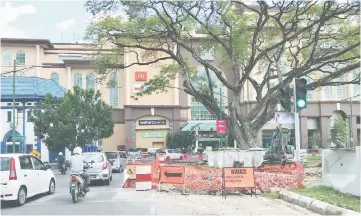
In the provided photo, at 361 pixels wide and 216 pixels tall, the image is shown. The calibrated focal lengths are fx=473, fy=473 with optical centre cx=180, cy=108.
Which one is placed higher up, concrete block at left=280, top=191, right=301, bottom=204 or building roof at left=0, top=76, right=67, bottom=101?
building roof at left=0, top=76, right=67, bottom=101

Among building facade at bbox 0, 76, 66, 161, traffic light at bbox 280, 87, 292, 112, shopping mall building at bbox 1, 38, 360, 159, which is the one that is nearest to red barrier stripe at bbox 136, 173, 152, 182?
traffic light at bbox 280, 87, 292, 112

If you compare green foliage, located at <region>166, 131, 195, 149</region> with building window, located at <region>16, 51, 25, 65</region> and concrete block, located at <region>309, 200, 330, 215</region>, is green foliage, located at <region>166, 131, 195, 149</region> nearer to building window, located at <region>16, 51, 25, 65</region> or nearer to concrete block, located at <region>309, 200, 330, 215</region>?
building window, located at <region>16, 51, 25, 65</region>

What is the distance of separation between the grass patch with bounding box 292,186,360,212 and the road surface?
71 cm

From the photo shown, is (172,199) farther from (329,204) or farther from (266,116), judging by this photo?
(266,116)

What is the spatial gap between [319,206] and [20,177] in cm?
841

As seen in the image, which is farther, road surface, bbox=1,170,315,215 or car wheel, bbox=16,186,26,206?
car wheel, bbox=16,186,26,206

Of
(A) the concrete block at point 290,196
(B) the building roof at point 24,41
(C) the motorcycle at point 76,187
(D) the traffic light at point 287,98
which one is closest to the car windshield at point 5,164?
(C) the motorcycle at point 76,187

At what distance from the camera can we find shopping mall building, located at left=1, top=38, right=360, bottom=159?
72.8 m

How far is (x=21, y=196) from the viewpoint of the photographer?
1372 cm

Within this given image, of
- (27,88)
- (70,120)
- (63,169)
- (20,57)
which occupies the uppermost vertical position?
(20,57)

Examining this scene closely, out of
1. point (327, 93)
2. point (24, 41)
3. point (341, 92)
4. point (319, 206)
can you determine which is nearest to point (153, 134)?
point (24, 41)

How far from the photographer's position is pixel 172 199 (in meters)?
14.7

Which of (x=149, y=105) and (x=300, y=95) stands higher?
(x=149, y=105)

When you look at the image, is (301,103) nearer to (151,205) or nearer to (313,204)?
(313,204)
